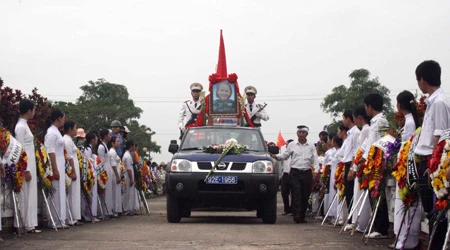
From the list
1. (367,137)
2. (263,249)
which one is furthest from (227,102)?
(263,249)

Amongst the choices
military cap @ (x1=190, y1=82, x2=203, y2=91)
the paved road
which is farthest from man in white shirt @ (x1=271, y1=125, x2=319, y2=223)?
military cap @ (x1=190, y1=82, x2=203, y2=91)

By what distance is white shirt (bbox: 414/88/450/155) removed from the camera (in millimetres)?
8070

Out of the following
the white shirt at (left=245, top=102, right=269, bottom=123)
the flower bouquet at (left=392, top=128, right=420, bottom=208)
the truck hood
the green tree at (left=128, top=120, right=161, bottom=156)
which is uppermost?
the green tree at (left=128, top=120, right=161, bottom=156)

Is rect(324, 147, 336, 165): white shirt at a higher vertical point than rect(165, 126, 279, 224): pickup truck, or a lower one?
higher

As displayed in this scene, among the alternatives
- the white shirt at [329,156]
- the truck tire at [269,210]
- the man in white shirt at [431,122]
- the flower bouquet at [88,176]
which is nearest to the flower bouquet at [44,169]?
the flower bouquet at [88,176]

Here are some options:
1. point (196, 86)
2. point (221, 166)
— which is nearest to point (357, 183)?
point (221, 166)

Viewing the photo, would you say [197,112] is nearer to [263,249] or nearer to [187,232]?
[187,232]

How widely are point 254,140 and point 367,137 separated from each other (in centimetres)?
433

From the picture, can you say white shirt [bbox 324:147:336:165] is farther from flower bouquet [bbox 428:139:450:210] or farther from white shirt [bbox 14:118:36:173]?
flower bouquet [bbox 428:139:450:210]

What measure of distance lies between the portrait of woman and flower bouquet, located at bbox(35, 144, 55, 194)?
→ 636 cm

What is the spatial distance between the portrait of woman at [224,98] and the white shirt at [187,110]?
0.57m

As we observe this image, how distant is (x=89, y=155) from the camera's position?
17016 millimetres

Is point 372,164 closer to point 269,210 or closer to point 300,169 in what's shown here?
point 269,210

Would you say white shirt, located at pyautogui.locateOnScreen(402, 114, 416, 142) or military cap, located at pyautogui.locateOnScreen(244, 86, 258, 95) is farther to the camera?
military cap, located at pyautogui.locateOnScreen(244, 86, 258, 95)
